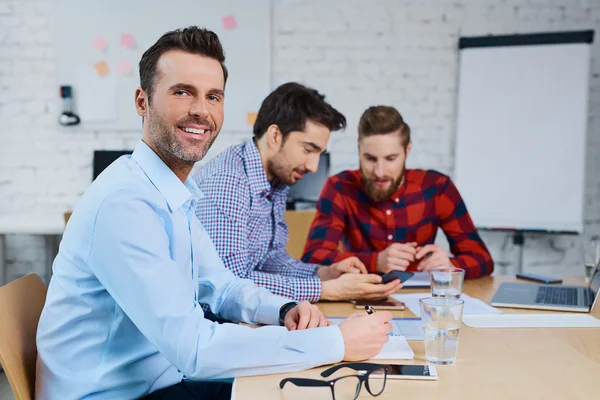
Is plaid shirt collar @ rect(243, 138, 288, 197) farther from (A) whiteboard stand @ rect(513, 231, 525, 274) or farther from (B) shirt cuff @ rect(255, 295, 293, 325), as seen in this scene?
(A) whiteboard stand @ rect(513, 231, 525, 274)

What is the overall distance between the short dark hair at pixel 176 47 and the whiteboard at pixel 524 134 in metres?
2.88

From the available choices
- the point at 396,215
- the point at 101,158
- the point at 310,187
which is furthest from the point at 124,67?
the point at 396,215

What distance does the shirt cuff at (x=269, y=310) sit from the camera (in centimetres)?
133

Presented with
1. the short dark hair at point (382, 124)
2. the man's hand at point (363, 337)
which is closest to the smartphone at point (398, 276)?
the man's hand at point (363, 337)

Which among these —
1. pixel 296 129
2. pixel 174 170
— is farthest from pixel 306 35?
pixel 174 170

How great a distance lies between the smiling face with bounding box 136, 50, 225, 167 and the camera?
1.26 m

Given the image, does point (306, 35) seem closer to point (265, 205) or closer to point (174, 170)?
point (265, 205)

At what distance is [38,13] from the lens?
3.97 metres

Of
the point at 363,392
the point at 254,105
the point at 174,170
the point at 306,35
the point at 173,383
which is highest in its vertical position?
the point at 306,35

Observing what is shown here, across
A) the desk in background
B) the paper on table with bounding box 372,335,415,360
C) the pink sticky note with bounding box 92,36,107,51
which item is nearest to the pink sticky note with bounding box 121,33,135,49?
the pink sticky note with bounding box 92,36,107,51

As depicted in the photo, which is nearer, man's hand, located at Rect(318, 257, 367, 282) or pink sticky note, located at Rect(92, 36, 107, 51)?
man's hand, located at Rect(318, 257, 367, 282)

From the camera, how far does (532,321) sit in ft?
4.53

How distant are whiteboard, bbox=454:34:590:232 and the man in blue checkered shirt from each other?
1999 mm

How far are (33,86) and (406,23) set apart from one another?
2.54 meters
